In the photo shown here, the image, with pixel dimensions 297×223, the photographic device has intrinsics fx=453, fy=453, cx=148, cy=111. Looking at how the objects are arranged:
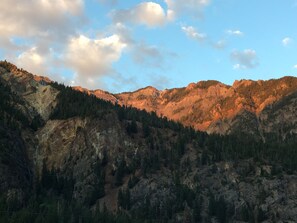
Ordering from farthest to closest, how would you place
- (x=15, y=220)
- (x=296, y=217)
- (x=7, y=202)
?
(x=296, y=217) < (x=7, y=202) < (x=15, y=220)

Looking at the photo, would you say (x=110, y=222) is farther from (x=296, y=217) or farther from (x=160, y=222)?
(x=296, y=217)

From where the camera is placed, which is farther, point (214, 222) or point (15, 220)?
point (214, 222)

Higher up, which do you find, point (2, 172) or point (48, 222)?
point (2, 172)

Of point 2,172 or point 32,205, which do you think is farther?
point 2,172

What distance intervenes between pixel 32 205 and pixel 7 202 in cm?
1127

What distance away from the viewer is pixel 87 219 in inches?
6781

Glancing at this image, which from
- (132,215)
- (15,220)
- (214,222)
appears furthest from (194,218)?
(15,220)

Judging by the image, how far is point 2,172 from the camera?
194625 mm

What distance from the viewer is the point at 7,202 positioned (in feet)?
564

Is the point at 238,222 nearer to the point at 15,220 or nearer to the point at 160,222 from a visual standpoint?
the point at 160,222

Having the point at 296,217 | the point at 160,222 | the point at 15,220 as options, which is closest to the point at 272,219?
the point at 296,217

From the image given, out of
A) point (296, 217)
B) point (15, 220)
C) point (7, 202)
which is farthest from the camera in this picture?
point (296, 217)

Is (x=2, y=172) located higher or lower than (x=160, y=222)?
higher

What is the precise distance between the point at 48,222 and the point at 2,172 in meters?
48.5
